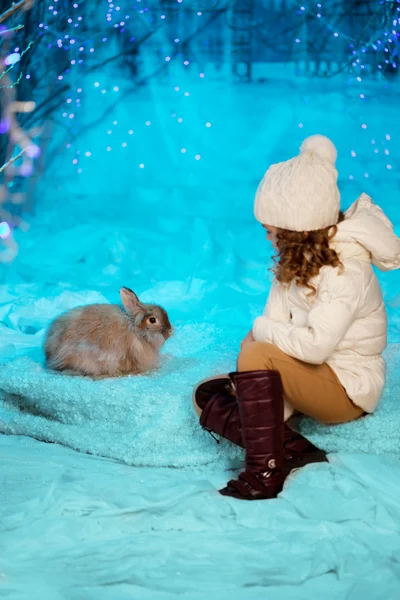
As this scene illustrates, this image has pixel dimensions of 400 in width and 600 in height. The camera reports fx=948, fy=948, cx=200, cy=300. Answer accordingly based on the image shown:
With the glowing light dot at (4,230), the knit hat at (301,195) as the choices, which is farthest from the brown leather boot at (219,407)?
the glowing light dot at (4,230)

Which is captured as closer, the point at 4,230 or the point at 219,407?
the point at 219,407

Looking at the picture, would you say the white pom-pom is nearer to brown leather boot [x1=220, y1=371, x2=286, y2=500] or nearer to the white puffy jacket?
the white puffy jacket

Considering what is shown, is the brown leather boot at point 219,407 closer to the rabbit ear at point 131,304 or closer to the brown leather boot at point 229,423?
the brown leather boot at point 229,423

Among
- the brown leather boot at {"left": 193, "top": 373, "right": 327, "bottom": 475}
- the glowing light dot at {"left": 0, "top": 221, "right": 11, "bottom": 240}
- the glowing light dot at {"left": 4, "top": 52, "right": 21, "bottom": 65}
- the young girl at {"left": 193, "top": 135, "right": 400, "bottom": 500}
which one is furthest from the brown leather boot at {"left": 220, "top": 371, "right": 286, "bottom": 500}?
the glowing light dot at {"left": 0, "top": 221, "right": 11, "bottom": 240}

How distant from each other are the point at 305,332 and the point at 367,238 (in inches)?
12.3

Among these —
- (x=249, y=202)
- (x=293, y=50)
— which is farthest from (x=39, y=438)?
(x=293, y=50)

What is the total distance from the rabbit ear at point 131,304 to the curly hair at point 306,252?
2.92 ft

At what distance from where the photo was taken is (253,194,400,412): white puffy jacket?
2537 mm

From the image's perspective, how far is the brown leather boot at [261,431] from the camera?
2.46 m

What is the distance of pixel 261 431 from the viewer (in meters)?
2.46

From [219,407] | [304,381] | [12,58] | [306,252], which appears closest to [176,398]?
[219,407]

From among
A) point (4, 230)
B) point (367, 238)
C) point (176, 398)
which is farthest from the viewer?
point (4, 230)

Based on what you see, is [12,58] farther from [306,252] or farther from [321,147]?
[306,252]

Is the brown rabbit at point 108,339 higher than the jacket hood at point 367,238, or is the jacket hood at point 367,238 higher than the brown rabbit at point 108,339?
the jacket hood at point 367,238
